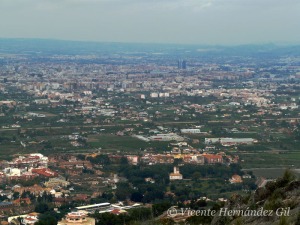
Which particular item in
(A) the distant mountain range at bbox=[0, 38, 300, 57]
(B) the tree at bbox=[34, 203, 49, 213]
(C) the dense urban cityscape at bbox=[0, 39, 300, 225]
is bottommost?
(A) the distant mountain range at bbox=[0, 38, 300, 57]

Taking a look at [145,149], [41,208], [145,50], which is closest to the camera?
[41,208]

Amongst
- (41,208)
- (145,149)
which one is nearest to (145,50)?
(145,149)

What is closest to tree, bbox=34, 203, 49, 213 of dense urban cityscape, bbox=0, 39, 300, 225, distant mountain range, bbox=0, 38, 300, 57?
dense urban cityscape, bbox=0, 39, 300, 225

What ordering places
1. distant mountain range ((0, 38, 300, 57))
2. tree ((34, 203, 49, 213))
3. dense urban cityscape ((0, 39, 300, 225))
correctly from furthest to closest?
distant mountain range ((0, 38, 300, 57)), tree ((34, 203, 49, 213)), dense urban cityscape ((0, 39, 300, 225))

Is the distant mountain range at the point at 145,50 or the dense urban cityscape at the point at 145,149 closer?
the dense urban cityscape at the point at 145,149

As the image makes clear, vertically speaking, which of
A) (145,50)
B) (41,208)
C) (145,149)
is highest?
(41,208)

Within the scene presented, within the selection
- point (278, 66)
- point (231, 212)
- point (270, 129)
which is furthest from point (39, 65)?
point (231, 212)

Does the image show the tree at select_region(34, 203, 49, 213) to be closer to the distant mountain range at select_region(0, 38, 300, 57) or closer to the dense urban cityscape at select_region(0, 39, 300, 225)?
the dense urban cityscape at select_region(0, 39, 300, 225)

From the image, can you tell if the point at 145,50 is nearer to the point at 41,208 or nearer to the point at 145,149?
the point at 145,149

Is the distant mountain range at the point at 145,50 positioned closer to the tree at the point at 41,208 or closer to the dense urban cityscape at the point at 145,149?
the dense urban cityscape at the point at 145,149

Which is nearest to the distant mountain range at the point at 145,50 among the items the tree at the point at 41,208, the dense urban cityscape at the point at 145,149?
the dense urban cityscape at the point at 145,149

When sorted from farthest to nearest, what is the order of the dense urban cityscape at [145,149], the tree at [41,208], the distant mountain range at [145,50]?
the distant mountain range at [145,50] → the tree at [41,208] → the dense urban cityscape at [145,149]
